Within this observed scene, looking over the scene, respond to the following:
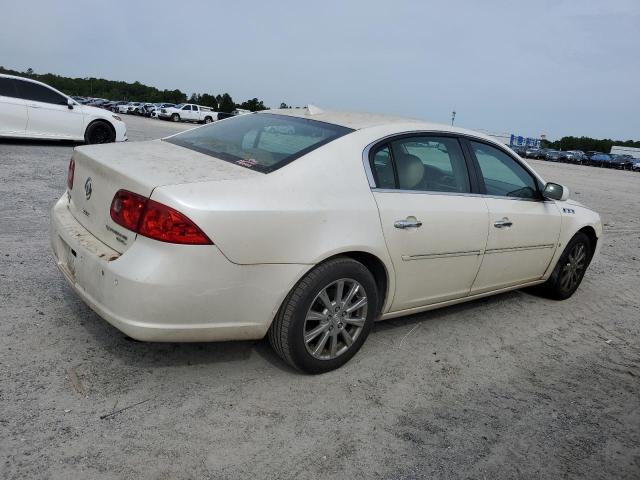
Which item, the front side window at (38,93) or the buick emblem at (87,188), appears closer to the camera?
the buick emblem at (87,188)

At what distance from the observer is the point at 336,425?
284cm

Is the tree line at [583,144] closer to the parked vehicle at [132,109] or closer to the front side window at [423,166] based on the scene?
the parked vehicle at [132,109]

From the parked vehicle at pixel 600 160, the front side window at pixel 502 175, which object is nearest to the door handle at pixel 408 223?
the front side window at pixel 502 175

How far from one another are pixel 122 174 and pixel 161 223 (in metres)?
0.48

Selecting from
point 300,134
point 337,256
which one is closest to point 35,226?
point 300,134

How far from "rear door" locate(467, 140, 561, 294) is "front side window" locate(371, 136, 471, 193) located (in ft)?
0.66

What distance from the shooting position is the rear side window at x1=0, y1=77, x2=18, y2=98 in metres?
11.6

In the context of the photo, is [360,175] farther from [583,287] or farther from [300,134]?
[583,287]

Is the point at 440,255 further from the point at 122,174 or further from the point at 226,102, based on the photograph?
the point at 226,102

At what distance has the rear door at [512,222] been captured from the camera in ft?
13.7

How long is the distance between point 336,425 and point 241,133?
2.05 meters

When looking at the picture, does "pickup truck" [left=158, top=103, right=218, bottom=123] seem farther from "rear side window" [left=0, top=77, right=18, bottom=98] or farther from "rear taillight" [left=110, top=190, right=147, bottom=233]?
"rear taillight" [left=110, top=190, right=147, bottom=233]

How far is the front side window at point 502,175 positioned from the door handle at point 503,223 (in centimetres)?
21

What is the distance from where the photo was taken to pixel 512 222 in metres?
4.28
